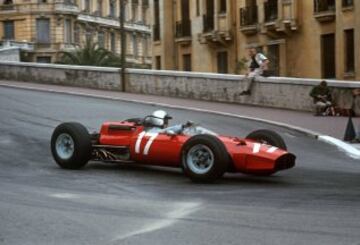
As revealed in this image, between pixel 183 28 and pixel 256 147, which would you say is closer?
pixel 256 147

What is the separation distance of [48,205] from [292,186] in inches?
138

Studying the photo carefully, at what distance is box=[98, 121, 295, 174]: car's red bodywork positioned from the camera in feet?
35.7

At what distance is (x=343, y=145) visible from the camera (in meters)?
16.2

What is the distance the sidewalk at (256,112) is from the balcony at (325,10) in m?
9.07

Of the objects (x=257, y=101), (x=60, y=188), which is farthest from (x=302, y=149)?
(x=257, y=101)

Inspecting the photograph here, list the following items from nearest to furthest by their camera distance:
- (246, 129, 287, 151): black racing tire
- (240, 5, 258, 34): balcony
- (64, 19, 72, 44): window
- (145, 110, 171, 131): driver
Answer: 1. (246, 129, 287, 151): black racing tire
2. (145, 110, 171, 131): driver
3. (240, 5, 258, 34): balcony
4. (64, 19, 72, 44): window

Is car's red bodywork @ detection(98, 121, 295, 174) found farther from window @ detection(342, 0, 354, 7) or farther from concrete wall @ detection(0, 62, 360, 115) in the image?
window @ detection(342, 0, 354, 7)

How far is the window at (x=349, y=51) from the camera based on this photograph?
3228 centimetres

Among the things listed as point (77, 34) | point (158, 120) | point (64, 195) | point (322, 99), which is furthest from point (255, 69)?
point (77, 34)

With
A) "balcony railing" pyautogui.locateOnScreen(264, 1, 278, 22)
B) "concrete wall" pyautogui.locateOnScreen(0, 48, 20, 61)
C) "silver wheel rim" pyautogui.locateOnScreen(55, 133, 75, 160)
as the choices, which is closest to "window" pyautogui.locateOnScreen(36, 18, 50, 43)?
"concrete wall" pyautogui.locateOnScreen(0, 48, 20, 61)

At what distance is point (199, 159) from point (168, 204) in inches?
69.0

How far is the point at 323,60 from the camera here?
34781 mm

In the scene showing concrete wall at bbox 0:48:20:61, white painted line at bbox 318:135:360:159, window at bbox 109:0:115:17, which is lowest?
white painted line at bbox 318:135:360:159

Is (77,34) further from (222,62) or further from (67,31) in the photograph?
(222,62)
